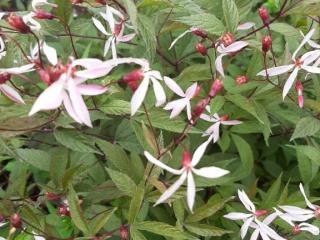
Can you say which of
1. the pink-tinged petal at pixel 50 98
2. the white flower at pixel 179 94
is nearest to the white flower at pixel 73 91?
the pink-tinged petal at pixel 50 98

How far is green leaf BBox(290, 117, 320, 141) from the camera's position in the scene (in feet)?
3.18

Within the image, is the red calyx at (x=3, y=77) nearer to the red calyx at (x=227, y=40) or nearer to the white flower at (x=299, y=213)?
the red calyx at (x=227, y=40)

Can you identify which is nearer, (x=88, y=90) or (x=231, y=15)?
(x=88, y=90)

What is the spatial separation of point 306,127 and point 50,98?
0.59m

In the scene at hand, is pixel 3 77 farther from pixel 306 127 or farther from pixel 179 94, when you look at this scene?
pixel 306 127

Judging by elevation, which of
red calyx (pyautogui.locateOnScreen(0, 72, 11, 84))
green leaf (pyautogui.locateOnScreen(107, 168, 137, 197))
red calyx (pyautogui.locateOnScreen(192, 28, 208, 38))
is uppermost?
red calyx (pyautogui.locateOnScreen(0, 72, 11, 84))

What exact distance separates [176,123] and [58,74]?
0.34 meters

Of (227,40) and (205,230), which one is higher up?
(227,40)

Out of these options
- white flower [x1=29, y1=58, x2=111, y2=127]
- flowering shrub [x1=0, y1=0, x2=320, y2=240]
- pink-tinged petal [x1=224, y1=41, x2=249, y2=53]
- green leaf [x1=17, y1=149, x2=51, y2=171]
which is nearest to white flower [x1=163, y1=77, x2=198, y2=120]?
flowering shrub [x1=0, y1=0, x2=320, y2=240]

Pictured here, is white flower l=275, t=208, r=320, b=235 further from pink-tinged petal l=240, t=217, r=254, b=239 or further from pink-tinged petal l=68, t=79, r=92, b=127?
pink-tinged petal l=68, t=79, r=92, b=127

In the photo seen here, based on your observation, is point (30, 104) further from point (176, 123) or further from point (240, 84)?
point (240, 84)

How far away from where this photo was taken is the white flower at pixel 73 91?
58 cm

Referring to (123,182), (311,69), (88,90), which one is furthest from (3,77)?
(311,69)

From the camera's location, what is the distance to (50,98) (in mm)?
583
